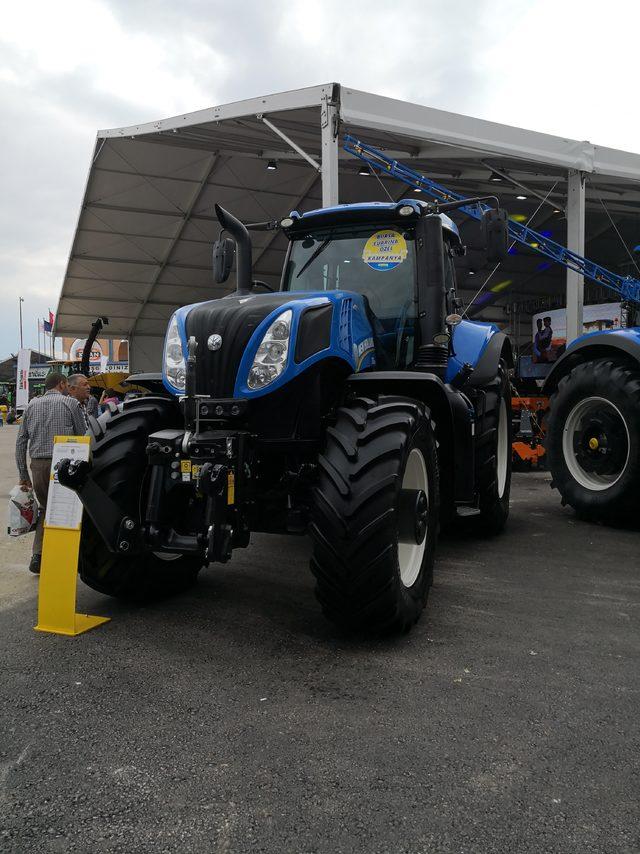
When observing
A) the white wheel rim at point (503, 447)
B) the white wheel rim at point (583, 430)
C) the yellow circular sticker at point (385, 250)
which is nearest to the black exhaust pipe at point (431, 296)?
the yellow circular sticker at point (385, 250)

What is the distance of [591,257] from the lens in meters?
20.0

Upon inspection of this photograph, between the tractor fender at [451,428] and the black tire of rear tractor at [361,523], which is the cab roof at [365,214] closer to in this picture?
the tractor fender at [451,428]

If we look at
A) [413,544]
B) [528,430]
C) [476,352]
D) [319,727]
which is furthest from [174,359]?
[528,430]

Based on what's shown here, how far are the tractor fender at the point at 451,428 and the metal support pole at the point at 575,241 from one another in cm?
769

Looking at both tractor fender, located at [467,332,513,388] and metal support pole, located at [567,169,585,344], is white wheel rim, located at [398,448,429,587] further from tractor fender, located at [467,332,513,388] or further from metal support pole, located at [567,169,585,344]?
metal support pole, located at [567,169,585,344]

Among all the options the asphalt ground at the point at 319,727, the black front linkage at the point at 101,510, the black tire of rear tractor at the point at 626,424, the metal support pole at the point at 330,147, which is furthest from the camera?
the metal support pole at the point at 330,147

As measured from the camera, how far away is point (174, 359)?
3.72m

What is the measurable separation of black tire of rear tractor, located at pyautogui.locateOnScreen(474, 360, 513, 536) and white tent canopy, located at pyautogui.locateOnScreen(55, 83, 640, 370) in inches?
44.2

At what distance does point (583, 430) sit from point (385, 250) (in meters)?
3.11

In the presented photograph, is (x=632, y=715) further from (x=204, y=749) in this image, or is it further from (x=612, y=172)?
(x=612, y=172)

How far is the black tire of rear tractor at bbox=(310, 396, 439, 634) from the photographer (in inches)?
123

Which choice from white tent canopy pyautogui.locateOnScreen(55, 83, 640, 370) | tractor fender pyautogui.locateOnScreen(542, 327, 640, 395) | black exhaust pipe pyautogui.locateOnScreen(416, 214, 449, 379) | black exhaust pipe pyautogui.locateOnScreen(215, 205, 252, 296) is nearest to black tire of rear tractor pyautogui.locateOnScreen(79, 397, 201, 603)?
black exhaust pipe pyautogui.locateOnScreen(215, 205, 252, 296)

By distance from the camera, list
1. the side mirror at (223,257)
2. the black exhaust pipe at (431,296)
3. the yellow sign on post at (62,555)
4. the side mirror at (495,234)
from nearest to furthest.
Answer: the yellow sign on post at (62,555), the side mirror at (495,234), the black exhaust pipe at (431,296), the side mirror at (223,257)

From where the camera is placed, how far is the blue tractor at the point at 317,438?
3176 mm
